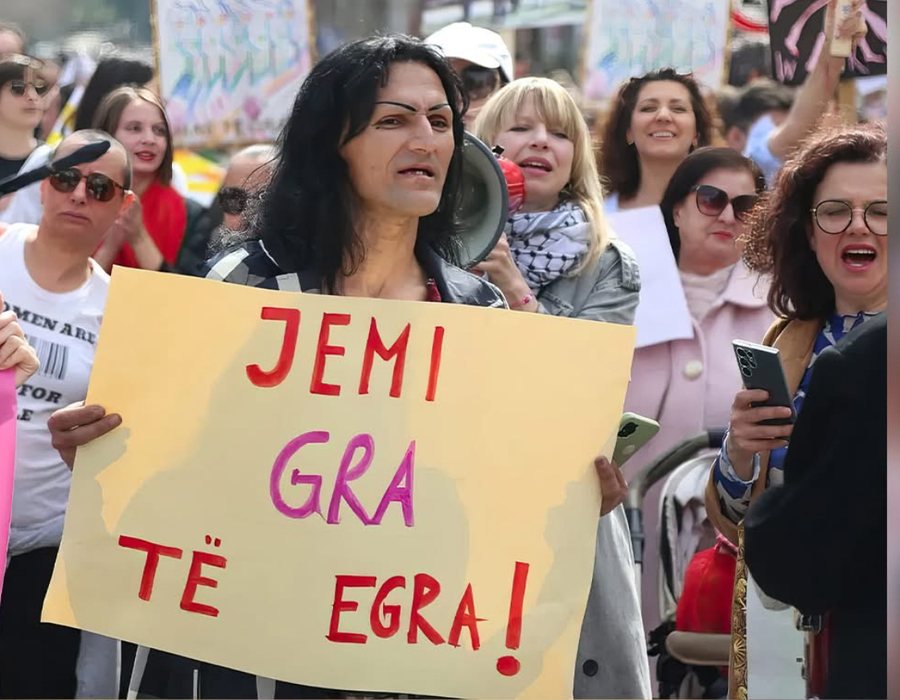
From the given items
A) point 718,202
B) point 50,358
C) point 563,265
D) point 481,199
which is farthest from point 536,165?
point 50,358

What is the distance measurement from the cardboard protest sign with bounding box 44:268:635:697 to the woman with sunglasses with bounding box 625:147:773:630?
4.70 ft

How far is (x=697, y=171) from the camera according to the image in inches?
177

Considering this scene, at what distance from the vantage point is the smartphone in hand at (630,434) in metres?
2.94

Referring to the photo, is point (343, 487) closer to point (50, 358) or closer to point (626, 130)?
point (50, 358)

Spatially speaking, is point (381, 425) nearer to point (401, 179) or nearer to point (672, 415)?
point (401, 179)

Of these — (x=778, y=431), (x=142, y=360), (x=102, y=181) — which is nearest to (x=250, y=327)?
(x=142, y=360)

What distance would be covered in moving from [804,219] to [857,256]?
173 mm

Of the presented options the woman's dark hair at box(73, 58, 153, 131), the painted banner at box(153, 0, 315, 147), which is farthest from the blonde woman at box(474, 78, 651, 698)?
the woman's dark hair at box(73, 58, 153, 131)

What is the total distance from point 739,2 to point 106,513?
2879 mm

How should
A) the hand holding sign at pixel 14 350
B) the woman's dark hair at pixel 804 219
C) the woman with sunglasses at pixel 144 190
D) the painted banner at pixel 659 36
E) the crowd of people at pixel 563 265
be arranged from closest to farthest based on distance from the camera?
the crowd of people at pixel 563 265, the hand holding sign at pixel 14 350, the woman's dark hair at pixel 804 219, the woman with sunglasses at pixel 144 190, the painted banner at pixel 659 36

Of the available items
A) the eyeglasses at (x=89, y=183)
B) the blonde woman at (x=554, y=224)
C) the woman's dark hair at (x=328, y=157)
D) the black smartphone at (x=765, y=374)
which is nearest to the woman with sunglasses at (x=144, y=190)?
the eyeglasses at (x=89, y=183)

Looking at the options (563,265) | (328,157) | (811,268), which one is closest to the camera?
(328,157)

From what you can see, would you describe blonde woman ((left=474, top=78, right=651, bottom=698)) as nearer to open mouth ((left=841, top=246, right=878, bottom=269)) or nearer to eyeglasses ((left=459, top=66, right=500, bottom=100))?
eyeglasses ((left=459, top=66, right=500, bottom=100))

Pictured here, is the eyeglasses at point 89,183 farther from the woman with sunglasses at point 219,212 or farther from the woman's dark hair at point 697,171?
the woman's dark hair at point 697,171
